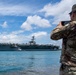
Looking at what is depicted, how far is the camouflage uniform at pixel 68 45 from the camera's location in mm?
4559

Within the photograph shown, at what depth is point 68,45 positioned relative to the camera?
4.71 m

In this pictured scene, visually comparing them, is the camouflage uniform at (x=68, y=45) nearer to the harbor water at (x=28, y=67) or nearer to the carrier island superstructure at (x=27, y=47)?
the harbor water at (x=28, y=67)

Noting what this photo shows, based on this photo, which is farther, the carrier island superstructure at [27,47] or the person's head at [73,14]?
the carrier island superstructure at [27,47]

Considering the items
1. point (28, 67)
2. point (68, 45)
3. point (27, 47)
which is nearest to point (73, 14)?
point (68, 45)

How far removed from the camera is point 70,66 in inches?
181

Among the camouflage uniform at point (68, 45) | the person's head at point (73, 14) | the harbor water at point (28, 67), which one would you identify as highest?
the person's head at point (73, 14)

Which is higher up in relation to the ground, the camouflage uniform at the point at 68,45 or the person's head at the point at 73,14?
the person's head at the point at 73,14

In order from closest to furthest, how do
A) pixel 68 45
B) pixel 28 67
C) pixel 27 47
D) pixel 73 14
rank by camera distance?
pixel 73 14 → pixel 68 45 → pixel 28 67 → pixel 27 47

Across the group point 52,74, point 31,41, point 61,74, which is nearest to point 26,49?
point 31,41

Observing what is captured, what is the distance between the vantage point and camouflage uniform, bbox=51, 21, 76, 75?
4.56m

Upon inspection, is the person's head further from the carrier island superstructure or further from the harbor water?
the carrier island superstructure

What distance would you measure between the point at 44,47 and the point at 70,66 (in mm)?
154156

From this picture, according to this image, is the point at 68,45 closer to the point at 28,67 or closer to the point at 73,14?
the point at 73,14

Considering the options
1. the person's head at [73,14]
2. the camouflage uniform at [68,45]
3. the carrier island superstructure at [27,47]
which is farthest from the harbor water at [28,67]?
the carrier island superstructure at [27,47]
